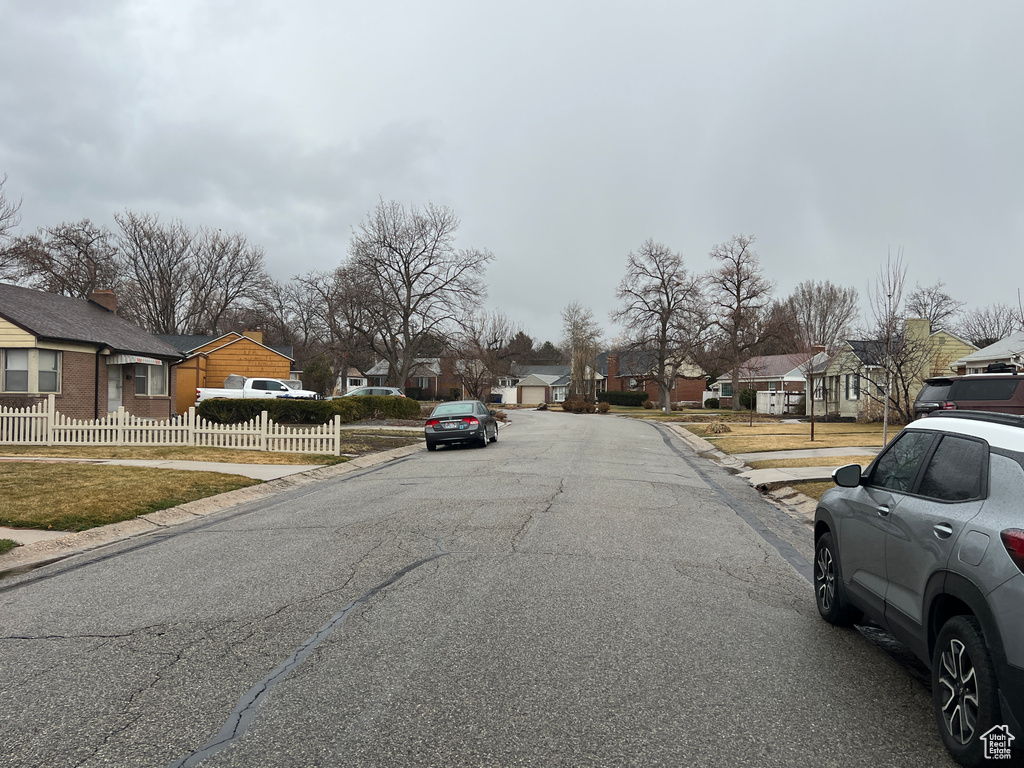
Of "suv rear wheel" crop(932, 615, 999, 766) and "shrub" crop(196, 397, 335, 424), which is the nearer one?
"suv rear wheel" crop(932, 615, 999, 766)

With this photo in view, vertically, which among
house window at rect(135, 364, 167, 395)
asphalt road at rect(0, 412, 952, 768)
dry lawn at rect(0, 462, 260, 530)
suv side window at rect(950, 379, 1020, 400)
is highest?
house window at rect(135, 364, 167, 395)

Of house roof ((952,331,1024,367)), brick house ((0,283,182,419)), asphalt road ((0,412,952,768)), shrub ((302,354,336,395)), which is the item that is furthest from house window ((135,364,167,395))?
house roof ((952,331,1024,367))

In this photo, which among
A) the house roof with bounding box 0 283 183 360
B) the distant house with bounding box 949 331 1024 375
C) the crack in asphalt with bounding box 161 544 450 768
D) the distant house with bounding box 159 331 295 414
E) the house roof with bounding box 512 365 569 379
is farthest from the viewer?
the house roof with bounding box 512 365 569 379

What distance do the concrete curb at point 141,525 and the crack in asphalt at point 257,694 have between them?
3.99 meters

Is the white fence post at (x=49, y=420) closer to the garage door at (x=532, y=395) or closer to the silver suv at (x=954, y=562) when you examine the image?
the silver suv at (x=954, y=562)

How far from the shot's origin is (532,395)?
9312cm

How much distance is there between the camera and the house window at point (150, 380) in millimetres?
30734

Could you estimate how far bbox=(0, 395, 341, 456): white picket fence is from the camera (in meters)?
19.6

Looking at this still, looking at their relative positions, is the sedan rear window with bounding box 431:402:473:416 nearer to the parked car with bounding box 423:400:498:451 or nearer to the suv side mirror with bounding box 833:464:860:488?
the parked car with bounding box 423:400:498:451

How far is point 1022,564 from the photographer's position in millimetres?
3105

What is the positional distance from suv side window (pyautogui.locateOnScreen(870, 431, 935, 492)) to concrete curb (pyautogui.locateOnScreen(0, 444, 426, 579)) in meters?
7.89

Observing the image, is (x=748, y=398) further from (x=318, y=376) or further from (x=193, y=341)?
(x=193, y=341)

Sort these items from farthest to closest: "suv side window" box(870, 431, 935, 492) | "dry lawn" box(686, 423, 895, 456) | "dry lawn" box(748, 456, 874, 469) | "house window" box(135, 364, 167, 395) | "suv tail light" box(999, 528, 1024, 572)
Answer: "house window" box(135, 364, 167, 395)
"dry lawn" box(686, 423, 895, 456)
"dry lawn" box(748, 456, 874, 469)
"suv side window" box(870, 431, 935, 492)
"suv tail light" box(999, 528, 1024, 572)

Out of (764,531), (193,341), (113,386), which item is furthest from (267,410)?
(193,341)
